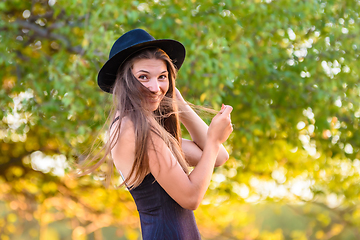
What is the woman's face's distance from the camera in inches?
61.3

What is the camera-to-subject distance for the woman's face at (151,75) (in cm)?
156

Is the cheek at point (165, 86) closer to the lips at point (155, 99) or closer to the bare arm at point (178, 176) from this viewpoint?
the lips at point (155, 99)

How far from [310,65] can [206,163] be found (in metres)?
3.01

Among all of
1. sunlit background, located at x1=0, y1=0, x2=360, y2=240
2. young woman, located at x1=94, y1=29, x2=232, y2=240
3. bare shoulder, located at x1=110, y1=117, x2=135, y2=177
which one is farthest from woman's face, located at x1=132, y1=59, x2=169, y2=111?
sunlit background, located at x1=0, y1=0, x2=360, y2=240

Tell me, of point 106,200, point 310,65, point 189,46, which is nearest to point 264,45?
point 310,65

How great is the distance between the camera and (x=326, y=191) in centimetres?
589

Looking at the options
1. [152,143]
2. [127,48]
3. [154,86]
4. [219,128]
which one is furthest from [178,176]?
[127,48]

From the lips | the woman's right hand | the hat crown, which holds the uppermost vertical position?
the hat crown

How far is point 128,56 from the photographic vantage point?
1600 mm

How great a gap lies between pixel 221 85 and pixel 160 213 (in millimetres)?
2114

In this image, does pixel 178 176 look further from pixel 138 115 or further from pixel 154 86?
pixel 154 86

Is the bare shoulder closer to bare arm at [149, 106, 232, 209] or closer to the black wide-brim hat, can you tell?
bare arm at [149, 106, 232, 209]

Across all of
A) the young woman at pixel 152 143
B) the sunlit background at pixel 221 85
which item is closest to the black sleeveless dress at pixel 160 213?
the young woman at pixel 152 143

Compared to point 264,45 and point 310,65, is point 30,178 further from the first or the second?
point 310,65
